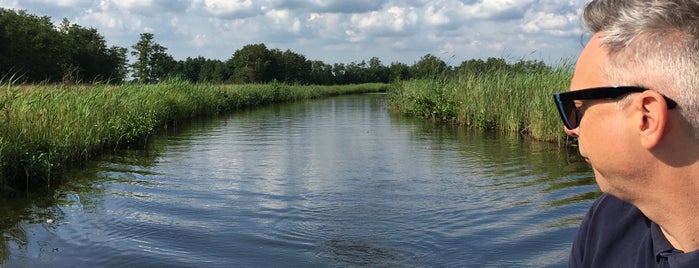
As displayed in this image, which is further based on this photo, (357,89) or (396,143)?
(357,89)

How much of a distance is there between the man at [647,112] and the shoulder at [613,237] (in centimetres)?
2

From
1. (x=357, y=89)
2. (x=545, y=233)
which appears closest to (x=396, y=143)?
(x=545, y=233)

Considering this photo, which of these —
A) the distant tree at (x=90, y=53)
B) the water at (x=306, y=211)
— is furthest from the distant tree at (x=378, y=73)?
the water at (x=306, y=211)

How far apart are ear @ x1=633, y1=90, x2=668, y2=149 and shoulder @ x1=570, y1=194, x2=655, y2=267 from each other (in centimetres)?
30

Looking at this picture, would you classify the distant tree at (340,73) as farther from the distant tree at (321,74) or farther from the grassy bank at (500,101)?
the grassy bank at (500,101)

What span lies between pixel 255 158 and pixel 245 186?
9.25ft

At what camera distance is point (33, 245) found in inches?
203

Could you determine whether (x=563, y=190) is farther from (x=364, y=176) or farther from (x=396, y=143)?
(x=396, y=143)

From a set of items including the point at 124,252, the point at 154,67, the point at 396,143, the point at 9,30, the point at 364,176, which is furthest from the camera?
the point at 154,67

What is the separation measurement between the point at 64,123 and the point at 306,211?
494 cm

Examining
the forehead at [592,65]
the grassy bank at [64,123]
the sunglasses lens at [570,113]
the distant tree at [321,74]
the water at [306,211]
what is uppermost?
the distant tree at [321,74]

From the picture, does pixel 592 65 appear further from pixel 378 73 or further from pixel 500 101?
pixel 378 73

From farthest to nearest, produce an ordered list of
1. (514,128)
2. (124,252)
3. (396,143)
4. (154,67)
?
(154,67), (514,128), (396,143), (124,252)

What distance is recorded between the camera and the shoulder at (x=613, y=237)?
4.18 ft
